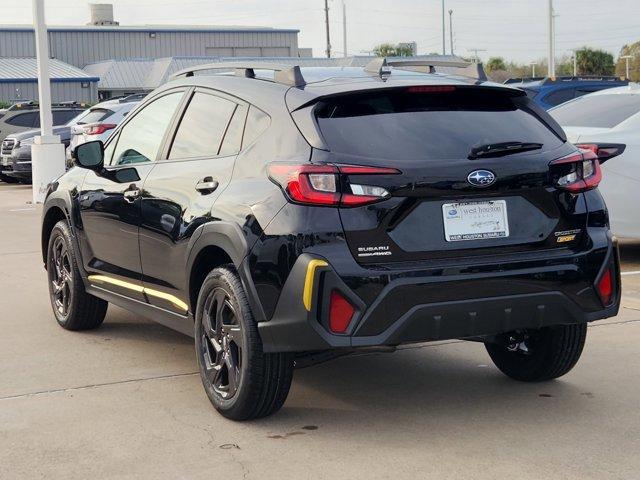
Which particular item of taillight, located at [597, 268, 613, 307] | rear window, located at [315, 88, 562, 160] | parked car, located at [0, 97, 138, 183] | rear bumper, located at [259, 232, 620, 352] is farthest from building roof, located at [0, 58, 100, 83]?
rear bumper, located at [259, 232, 620, 352]

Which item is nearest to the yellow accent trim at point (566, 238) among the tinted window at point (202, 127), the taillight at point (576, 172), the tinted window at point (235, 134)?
the taillight at point (576, 172)

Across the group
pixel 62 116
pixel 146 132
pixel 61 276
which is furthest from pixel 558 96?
pixel 62 116

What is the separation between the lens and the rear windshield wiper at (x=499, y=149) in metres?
5.07

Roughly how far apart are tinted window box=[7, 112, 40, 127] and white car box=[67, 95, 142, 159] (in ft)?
19.0

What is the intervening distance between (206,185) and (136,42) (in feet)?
236

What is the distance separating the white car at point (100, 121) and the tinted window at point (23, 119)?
579 cm

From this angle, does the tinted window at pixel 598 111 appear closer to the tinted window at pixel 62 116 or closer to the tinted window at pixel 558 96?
the tinted window at pixel 558 96

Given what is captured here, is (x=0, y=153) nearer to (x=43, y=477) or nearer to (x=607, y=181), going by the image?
(x=607, y=181)

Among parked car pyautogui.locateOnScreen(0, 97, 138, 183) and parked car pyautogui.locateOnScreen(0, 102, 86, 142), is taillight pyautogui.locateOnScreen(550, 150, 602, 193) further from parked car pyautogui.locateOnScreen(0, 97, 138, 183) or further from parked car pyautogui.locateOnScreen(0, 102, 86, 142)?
parked car pyautogui.locateOnScreen(0, 102, 86, 142)

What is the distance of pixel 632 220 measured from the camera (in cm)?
970

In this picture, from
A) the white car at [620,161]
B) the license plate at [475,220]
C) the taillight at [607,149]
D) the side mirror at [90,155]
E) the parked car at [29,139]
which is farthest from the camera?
the parked car at [29,139]

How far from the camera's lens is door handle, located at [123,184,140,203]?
20.6 feet

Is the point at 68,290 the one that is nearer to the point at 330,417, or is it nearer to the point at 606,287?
the point at 330,417

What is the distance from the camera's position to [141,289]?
6359 mm
